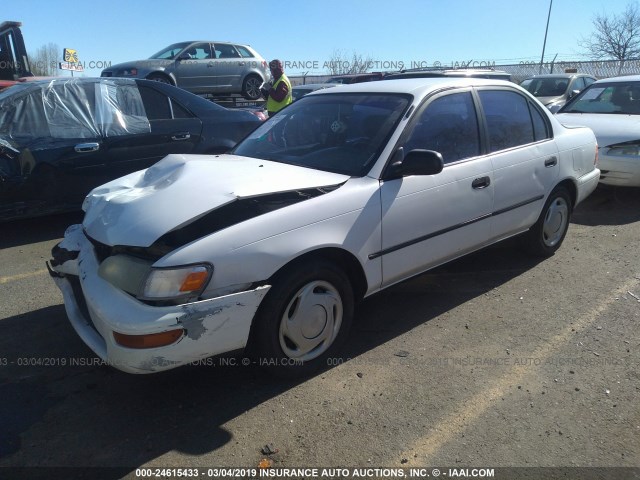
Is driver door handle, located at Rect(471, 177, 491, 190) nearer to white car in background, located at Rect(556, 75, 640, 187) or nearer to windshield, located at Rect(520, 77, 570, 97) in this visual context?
white car in background, located at Rect(556, 75, 640, 187)

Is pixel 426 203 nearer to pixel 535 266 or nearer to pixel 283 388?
pixel 283 388

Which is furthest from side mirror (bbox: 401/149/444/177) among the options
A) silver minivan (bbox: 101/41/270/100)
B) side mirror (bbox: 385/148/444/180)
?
silver minivan (bbox: 101/41/270/100)

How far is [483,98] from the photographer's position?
3.97 metres

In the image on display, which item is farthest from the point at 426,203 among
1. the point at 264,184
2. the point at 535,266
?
the point at 535,266

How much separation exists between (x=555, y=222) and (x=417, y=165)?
7.59ft

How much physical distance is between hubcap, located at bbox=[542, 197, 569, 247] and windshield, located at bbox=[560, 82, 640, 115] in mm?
3787

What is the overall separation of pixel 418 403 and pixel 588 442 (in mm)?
825

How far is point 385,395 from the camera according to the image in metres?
2.81

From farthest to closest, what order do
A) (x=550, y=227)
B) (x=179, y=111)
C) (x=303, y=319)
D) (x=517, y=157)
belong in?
(x=179, y=111) → (x=550, y=227) → (x=517, y=157) → (x=303, y=319)

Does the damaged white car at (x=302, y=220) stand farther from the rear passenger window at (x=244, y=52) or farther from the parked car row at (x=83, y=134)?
the rear passenger window at (x=244, y=52)

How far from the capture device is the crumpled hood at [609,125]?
6.54 meters

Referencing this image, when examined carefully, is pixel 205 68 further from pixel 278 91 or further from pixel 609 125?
pixel 609 125

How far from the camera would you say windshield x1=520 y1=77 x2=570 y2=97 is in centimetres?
1292

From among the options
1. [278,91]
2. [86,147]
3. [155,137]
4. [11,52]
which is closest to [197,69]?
[11,52]
